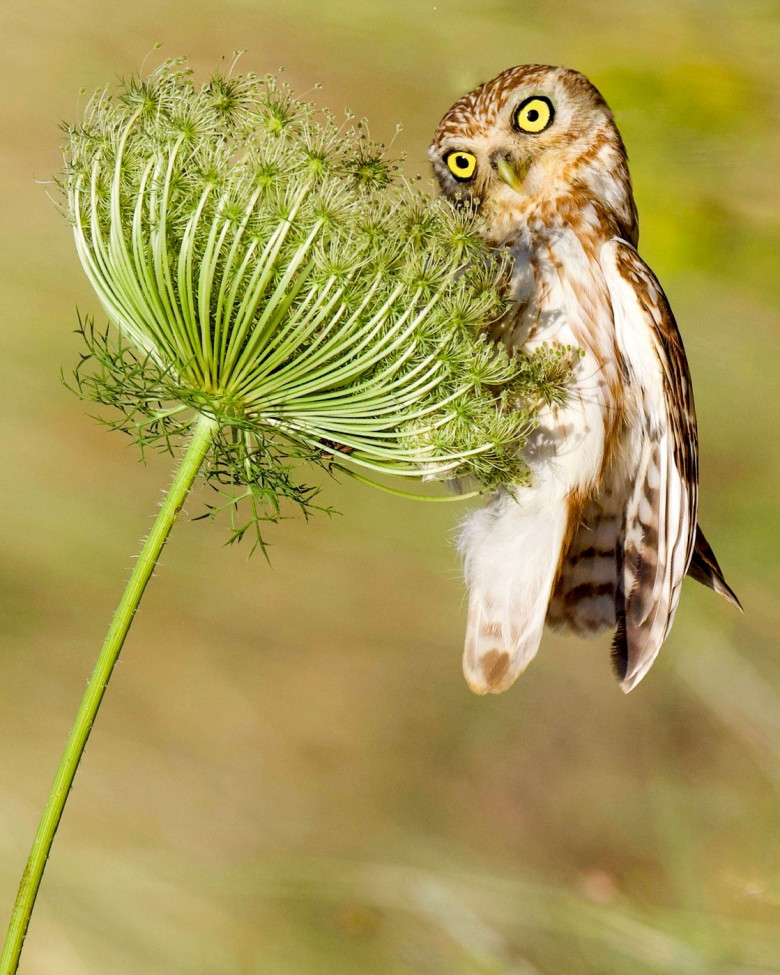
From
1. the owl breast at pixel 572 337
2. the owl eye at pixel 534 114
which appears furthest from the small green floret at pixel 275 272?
the owl eye at pixel 534 114

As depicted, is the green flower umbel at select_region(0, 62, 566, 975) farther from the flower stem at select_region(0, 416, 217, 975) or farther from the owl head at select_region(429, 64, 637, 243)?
the owl head at select_region(429, 64, 637, 243)

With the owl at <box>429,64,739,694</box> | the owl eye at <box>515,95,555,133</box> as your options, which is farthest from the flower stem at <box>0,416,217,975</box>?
the owl eye at <box>515,95,555,133</box>

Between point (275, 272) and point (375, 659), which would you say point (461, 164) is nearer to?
point (275, 272)

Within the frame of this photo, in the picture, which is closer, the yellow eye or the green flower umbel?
the green flower umbel

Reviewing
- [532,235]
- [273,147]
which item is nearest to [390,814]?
[532,235]

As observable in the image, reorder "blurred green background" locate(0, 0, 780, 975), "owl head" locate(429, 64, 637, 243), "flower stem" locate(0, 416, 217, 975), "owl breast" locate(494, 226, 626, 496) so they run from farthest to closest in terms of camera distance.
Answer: "blurred green background" locate(0, 0, 780, 975)
"owl head" locate(429, 64, 637, 243)
"owl breast" locate(494, 226, 626, 496)
"flower stem" locate(0, 416, 217, 975)

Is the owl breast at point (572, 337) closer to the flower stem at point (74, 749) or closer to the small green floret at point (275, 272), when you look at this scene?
the small green floret at point (275, 272)

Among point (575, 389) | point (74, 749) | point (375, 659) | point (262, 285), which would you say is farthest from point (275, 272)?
point (375, 659)

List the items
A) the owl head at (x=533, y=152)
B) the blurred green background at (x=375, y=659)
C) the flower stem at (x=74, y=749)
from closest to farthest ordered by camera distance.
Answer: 1. the flower stem at (x=74, y=749)
2. the owl head at (x=533, y=152)
3. the blurred green background at (x=375, y=659)
